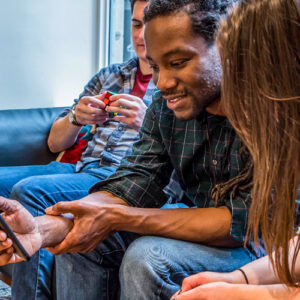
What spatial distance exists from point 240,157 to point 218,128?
0.36 ft

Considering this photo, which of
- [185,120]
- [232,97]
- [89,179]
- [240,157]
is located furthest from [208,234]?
[89,179]

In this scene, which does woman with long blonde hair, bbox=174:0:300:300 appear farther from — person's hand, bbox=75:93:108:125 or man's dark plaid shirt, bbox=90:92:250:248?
person's hand, bbox=75:93:108:125

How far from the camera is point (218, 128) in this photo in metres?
1.28

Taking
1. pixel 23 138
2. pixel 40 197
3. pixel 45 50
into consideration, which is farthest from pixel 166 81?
pixel 45 50

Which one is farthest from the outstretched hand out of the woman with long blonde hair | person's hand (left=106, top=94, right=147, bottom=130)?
person's hand (left=106, top=94, right=147, bottom=130)

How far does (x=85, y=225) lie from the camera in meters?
1.23

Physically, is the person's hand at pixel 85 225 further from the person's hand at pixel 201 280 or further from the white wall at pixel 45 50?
the white wall at pixel 45 50

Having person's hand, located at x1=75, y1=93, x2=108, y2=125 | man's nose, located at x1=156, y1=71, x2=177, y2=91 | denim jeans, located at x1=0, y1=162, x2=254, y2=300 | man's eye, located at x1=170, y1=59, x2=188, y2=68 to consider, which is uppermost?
man's eye, located at x1=170, y1=59, x2=188, y2=68

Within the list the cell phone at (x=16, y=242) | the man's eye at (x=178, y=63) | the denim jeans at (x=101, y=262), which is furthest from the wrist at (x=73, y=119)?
the cell phone at (x=16, y=242)

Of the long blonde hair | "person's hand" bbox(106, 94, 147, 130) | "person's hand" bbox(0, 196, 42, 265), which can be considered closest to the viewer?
the long blonde hair

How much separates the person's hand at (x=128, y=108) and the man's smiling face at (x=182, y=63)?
50cm

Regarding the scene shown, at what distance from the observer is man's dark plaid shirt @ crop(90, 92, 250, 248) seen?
4.15 feet

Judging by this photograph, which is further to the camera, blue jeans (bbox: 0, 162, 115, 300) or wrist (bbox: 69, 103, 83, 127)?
wrist (bbox: 69, 103, 83, 127)

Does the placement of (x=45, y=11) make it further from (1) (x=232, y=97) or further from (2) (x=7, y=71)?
(1) (x=232, y=97)
